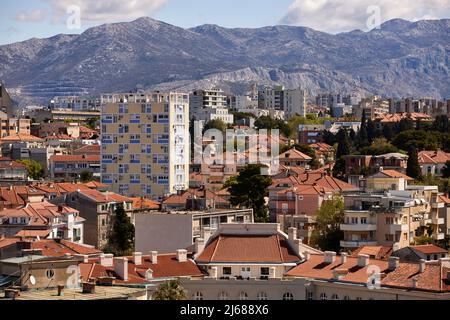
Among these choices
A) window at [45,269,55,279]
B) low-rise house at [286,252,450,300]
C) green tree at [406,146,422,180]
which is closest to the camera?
window at [45,269,55,279]

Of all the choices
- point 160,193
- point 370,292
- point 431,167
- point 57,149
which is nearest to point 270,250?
point 370,292

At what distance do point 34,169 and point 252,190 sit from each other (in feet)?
85.9

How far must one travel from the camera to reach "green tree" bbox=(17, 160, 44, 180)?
7531cm

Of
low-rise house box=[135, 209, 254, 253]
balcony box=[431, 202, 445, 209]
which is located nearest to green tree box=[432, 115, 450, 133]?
balcony box=[431, 202, 445, 209]

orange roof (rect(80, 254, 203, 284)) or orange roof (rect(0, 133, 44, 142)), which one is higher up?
orange roof (rect(0, 133, 44, 142))

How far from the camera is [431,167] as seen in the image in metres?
68.2

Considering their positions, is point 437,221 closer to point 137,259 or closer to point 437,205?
point 437,205

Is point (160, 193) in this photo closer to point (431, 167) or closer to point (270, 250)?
point (431, 167)

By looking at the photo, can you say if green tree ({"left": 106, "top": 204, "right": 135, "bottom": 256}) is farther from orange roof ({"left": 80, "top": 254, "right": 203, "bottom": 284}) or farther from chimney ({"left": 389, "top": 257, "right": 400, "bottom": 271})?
chimney ({"left": 389, "top": 257, "right": 400, "bottom": 271})

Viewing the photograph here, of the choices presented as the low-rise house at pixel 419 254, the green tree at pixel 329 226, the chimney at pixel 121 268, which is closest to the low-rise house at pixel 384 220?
the green tree at pixel 329 226

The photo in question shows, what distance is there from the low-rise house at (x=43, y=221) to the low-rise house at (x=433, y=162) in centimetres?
2715

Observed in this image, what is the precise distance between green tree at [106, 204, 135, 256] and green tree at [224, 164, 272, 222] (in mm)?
6394

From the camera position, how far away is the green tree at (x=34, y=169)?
75.3 m
